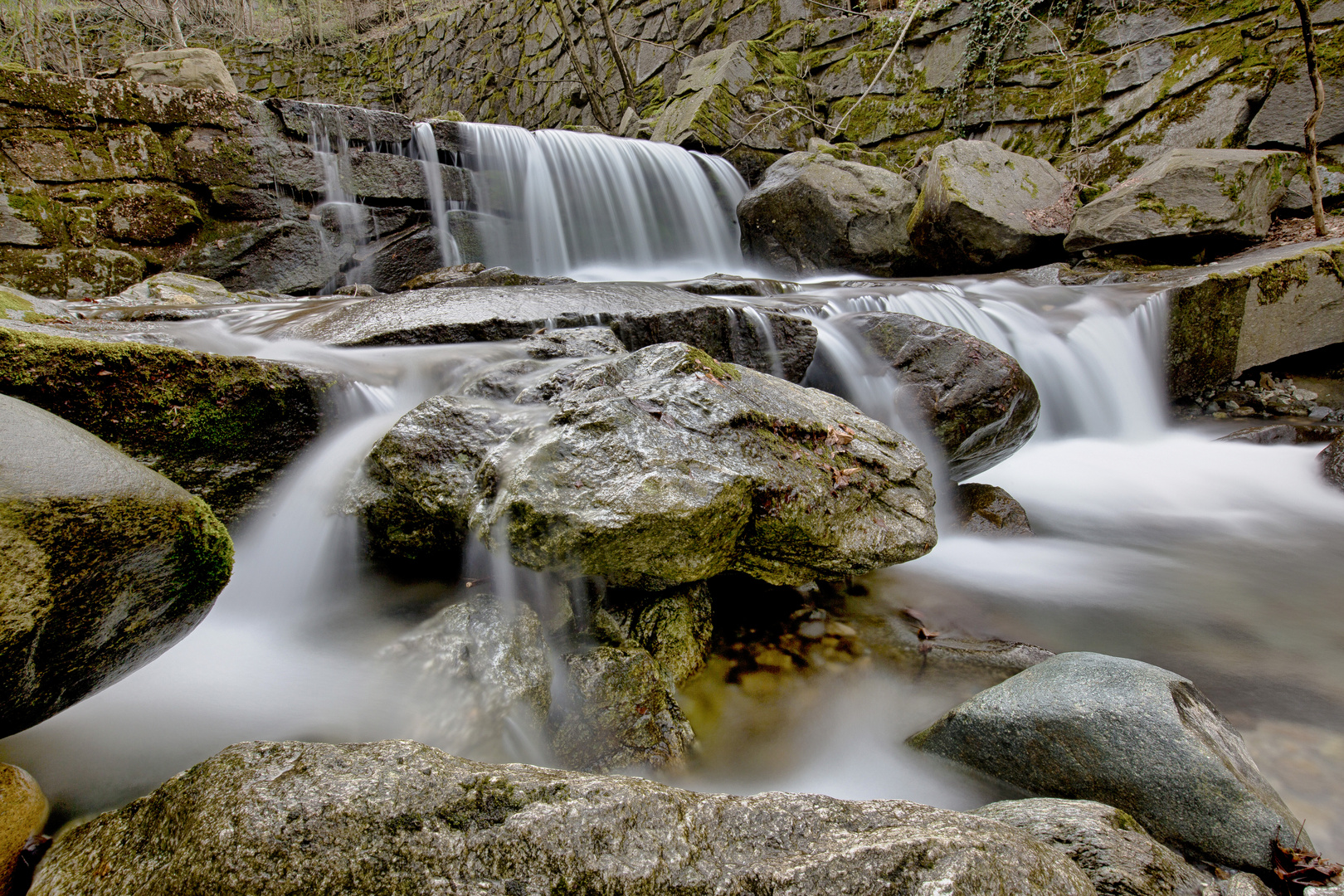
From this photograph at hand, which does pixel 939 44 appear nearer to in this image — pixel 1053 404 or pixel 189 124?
pixel 1053 404

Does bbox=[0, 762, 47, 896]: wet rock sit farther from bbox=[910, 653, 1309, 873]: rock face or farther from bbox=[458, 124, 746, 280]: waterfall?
bbox=[458, 124, 746, 280]: waterfall

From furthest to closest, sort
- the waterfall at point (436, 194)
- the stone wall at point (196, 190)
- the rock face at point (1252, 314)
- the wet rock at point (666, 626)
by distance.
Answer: the waterfall at point (436, 194) → the stone wall at point (196, 190) → the rock face at point (1252, 314) → the wet rock at point (666, 626)

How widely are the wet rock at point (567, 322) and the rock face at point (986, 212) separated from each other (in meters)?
5.30

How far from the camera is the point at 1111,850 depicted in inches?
58.9

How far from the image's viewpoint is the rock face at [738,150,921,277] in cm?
943

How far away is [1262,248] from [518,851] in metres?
10.0

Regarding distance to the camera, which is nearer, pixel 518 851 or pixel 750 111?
pixel 518 851

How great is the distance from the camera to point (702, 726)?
238 cm

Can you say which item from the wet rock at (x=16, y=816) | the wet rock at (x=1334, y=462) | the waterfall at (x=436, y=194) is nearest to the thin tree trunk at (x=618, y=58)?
the waterfall at (x=436, y=194)

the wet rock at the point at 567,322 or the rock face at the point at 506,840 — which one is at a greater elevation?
the wet rock at the point at 567,322

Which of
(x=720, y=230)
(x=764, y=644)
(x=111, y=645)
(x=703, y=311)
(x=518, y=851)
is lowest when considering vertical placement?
(x=764, y=644)

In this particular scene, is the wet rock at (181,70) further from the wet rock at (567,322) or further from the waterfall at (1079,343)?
the waterfall at (1079,343)

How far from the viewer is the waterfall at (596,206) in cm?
1028

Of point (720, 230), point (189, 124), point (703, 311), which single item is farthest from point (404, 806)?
point (720, 230)
